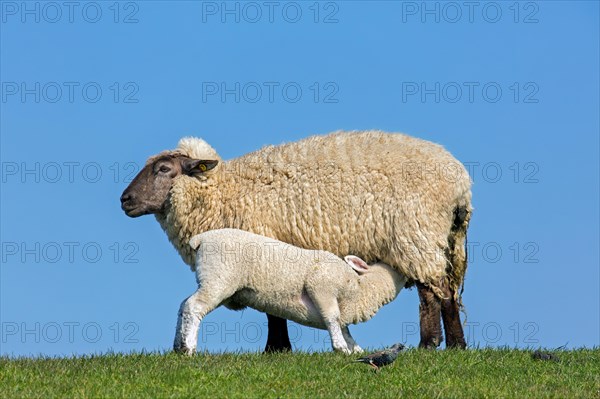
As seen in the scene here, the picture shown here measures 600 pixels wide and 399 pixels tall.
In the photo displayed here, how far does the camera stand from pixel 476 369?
10500mm

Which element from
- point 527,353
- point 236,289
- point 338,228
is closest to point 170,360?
point 236,289

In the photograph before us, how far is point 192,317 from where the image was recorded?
38.0 ft

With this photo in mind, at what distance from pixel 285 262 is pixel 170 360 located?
6.80 ft

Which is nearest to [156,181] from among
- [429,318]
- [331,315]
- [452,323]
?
[331,315]

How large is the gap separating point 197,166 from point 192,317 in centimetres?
313

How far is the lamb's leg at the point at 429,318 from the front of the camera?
13.1 m

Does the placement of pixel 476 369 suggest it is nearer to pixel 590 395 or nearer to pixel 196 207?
pixel 590 395

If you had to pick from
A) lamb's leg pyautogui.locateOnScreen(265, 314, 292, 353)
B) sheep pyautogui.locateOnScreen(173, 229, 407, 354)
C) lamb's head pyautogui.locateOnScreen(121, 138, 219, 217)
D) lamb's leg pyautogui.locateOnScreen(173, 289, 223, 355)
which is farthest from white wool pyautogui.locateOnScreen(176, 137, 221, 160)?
lamb's leg pyautogui.locateOnScreen(173, 289, 223, 355)

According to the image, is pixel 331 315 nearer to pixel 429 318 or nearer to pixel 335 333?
pixel 335 333

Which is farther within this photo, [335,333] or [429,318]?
[429,318]

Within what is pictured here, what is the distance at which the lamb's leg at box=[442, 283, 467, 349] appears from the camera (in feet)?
44.7

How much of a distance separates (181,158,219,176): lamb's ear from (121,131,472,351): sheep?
1 centimetres

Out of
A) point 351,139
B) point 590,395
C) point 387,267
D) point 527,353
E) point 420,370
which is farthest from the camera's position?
point 351,139

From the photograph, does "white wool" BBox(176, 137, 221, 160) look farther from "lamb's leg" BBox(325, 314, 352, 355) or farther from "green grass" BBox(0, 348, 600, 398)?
"green grass" BBox(0, 348, 600, 398)
